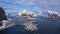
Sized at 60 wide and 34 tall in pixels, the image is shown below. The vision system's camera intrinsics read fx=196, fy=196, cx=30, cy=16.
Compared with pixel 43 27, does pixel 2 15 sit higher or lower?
higher

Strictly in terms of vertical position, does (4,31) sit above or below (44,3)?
below

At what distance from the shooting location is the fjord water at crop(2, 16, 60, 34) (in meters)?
5.51

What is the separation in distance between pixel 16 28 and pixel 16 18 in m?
0.28

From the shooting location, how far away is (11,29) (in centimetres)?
553

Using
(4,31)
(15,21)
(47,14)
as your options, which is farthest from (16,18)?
(47,14)

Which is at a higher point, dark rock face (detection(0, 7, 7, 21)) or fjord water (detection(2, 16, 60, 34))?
dark rock face (detection(0, 7, 7, 21))

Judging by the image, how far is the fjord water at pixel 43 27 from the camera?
18.1ft

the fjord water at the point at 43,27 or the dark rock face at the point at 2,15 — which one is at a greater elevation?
the dark rock face at the point at 2,15

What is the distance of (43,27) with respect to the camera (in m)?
5.54

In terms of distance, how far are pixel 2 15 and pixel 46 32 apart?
132cm

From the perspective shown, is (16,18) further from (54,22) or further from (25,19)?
(54,22)

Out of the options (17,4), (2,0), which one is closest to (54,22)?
(17,4)

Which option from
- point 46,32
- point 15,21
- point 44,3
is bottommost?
point 46,32

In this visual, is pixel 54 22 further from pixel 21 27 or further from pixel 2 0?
pixel 2 0
